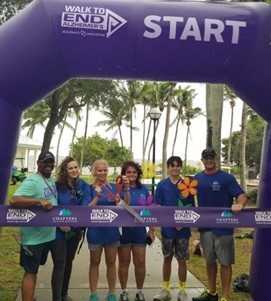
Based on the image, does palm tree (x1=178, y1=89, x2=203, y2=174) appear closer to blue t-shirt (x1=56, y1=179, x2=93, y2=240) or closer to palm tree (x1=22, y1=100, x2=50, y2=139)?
palm tree (x1=22, y1=100, x2=50, y2=139)

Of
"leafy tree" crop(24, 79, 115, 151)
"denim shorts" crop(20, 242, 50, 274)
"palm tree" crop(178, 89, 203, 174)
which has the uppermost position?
"palm tree" crop(178, 89, 203, 174)

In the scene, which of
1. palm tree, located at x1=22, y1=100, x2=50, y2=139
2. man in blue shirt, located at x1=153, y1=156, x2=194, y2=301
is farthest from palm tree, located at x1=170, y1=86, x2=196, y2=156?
man in blue shirt, located at x1=153, y1=156, x2=194, y2=301

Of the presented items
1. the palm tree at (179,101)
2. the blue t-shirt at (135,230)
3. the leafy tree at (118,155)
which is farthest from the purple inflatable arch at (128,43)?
the leafy tree at (118,155)

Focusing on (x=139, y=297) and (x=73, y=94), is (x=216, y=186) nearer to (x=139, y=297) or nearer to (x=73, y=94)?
(x=139, y=297)

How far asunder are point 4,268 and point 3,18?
341 inches

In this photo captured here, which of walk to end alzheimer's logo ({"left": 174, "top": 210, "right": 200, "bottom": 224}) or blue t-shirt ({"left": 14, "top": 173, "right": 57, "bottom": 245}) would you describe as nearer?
blue t-shirt ({"left": 14, "top": 173, "right": 57, "bottom": 245})

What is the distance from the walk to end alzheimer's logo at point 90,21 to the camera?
4047mm

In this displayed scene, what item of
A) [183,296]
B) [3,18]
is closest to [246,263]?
[183,296]

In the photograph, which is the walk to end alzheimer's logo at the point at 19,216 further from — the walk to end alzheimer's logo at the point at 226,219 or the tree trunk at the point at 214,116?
the tree trunk at the point at 214,116

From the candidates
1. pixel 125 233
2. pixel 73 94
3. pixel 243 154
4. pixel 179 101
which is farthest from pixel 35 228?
pixel 179 101

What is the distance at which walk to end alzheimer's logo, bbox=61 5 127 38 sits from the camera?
13.3 ft

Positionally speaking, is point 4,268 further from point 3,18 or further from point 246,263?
point 3,18

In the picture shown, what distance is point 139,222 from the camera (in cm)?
410

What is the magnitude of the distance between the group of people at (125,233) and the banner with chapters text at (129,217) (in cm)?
15
